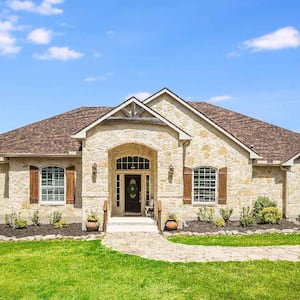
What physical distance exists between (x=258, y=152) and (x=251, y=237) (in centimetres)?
743

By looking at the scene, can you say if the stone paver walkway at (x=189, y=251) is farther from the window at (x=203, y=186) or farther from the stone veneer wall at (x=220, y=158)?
the stone veneer wall at (x=220, y=158)

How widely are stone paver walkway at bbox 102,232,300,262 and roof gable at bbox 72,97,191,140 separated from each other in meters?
4.92

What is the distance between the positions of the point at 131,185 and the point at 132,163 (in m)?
1.21

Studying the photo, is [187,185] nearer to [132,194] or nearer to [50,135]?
[132,194]

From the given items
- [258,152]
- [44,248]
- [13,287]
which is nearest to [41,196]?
[44,248]

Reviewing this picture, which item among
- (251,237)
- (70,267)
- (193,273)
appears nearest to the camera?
(193,273)

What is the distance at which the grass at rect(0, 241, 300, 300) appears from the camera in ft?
29.3

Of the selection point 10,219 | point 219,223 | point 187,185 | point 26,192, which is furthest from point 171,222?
point 10,219

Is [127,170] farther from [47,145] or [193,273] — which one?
[193,273]

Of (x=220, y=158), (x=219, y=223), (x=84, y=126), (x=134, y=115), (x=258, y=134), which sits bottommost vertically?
(x=219, y=223)

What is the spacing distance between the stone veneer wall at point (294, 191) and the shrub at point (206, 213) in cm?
436

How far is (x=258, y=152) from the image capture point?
21.9 metres

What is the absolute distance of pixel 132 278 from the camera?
33.0ft

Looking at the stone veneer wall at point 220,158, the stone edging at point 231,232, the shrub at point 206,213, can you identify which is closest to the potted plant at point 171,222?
the stone edging at point 231,232
